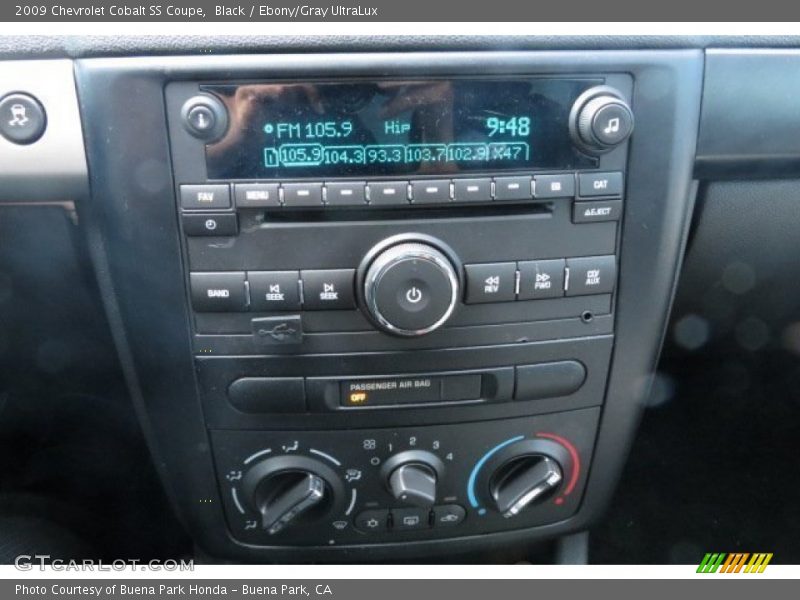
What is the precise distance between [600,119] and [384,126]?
23cm

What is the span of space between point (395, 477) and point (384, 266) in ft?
0.96

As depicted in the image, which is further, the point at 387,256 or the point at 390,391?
the point at 390,391

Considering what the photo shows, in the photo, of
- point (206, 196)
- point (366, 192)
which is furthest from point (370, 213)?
point (206, 196)

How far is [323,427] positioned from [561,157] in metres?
0.42

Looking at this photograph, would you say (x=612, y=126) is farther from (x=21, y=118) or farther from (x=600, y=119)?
(x=21, y=118)

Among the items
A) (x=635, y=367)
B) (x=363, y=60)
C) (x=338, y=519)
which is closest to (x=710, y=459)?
(x=635, y=367)

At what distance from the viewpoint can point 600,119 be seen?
2.69 feet

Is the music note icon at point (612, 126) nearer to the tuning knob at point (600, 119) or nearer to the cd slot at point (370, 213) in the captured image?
the tuning knob at point (600, 119)

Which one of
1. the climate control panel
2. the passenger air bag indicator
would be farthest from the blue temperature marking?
the passenger air bag indicator

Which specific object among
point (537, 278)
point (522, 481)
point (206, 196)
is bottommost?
point (522, 481)

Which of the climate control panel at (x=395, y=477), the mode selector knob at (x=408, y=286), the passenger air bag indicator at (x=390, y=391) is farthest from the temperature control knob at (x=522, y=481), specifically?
the mode selector knob at (x=408, y=286)

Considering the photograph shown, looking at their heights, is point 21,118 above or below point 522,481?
above

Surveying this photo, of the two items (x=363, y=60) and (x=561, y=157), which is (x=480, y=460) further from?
(x=363, y=60)

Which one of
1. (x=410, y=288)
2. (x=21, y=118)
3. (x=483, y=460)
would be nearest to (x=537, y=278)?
(x=410, y=288)
